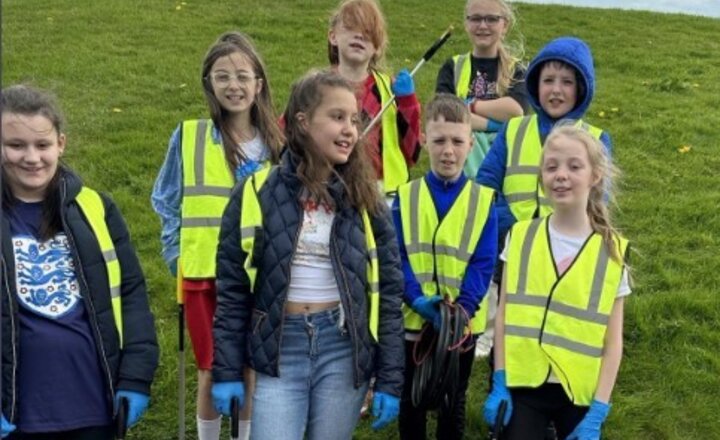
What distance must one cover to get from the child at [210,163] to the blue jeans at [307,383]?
0.92 metres

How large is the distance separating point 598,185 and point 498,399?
1.04 metres

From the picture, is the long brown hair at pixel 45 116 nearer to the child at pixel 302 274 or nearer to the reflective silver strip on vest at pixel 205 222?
the child at pixel 302 274

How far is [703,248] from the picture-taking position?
24.5ft

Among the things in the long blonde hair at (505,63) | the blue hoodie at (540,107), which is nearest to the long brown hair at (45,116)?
the blue hoodie at (540,107)

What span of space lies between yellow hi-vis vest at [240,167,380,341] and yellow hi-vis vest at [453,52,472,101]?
1992 mm

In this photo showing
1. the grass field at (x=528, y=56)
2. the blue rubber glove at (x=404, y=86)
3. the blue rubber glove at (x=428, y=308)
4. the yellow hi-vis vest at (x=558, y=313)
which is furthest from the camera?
the grass field at (x=528, y=56)

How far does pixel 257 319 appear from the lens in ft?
10.7

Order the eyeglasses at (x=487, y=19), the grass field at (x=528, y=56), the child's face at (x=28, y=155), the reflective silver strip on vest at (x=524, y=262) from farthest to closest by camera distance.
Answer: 1. the grass field at (x=528, y=56)
2. the eyeglasses at (x=487, y=19)
3. the reflective silver strip on vest at (x=524, y=262)
4. the child's face at (x=28, y=155)

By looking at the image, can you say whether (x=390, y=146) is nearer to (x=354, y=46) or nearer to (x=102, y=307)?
(x=354, y=46)

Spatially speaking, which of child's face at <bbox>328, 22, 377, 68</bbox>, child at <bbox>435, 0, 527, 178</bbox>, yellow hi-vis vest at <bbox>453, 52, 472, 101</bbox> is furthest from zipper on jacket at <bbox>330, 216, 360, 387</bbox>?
yellow hi-vis vest at <bbox>453, 52, 472, 101</bbox>

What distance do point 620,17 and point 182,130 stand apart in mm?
15211

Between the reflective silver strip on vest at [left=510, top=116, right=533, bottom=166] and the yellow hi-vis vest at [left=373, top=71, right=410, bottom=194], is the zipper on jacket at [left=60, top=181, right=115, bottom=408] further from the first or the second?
the reflective silver strip on vest at [left=510, top=116, right=533, bottom=166]

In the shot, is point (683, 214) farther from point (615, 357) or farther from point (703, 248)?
point (615, 357)

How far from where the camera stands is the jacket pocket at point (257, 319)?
3.24 meters
